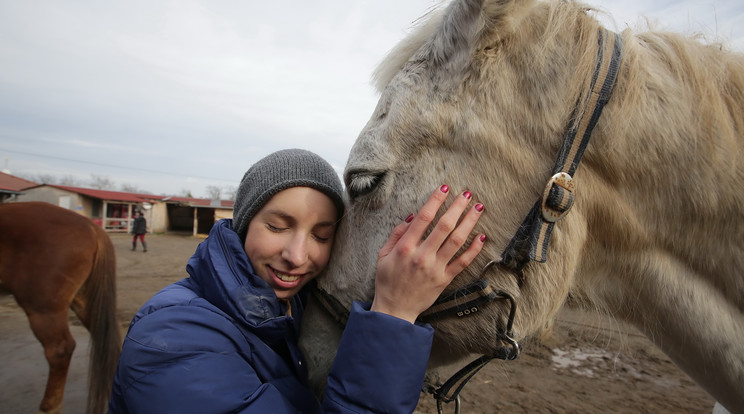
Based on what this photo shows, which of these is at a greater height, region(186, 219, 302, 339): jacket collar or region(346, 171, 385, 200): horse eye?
region(346, 171, 385, 200): horse eye

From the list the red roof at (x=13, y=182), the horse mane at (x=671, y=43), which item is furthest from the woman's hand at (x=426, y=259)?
the red roof at (x=13, y=182)

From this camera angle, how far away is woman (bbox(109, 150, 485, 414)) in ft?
3.34

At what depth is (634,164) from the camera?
1.05 metres

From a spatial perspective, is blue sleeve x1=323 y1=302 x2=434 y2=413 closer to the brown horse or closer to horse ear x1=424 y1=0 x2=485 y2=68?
horse ear x1=424 y1=0 x2=485 y2=68

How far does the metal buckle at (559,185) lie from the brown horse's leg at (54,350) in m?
4.97

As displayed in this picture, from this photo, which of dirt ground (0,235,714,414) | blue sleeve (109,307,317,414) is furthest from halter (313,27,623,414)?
dirt ground (0,235,714,414)

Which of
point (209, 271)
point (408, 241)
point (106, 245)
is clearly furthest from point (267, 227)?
point (106, 245)

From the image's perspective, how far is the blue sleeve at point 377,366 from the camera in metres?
1.00

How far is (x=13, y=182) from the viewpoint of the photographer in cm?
1934

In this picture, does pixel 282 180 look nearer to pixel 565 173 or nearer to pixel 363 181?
pixel 363 181

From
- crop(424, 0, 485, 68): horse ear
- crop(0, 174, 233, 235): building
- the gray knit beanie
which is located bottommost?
crop(0, 174, 233, 235): building

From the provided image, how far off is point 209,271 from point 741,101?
1.75m

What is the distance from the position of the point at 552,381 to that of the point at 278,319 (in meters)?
4.90

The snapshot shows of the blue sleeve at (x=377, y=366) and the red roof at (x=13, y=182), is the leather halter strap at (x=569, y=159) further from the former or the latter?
the red roof at (x=13, y=182)
